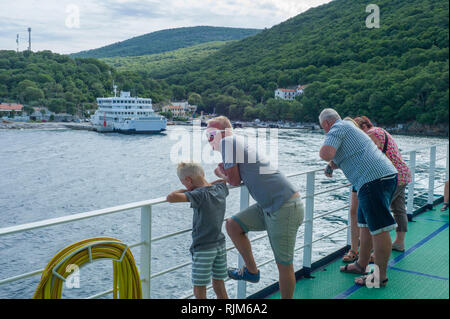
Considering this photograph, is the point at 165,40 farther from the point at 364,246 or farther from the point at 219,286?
the point at 219,286

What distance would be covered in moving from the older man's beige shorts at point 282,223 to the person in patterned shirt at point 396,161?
90 centimetres

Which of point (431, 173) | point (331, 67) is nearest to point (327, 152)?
point (431, 173)

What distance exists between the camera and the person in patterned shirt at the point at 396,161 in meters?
2.17

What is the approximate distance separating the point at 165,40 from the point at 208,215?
262 ft

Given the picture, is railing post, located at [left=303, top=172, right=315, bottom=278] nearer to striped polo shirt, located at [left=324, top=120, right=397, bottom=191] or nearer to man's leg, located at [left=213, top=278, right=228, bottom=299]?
striped polo shirt, located at [left=324, top=120, right=397, bottom=191]

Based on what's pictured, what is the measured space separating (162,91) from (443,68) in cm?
7268

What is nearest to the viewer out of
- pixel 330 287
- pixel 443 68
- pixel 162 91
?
pixel 443 68

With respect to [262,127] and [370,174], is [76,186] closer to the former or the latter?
[370,174]

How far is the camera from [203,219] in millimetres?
1434

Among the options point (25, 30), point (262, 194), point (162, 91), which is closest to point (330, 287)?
point (262, 194)

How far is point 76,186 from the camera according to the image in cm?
2186

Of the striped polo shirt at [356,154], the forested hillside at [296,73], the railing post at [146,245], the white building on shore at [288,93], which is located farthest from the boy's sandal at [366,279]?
the white building on shore at [288,93]

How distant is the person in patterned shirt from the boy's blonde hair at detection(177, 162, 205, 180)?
3.70 ft

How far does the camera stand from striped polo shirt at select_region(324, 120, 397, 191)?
1.72 meters
